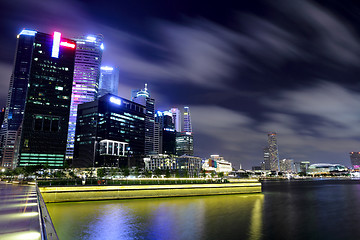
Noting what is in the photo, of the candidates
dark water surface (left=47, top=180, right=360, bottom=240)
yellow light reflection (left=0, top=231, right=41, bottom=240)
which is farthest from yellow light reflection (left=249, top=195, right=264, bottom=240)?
yellow light reflection (left=0, top=231, right=41, bottom=240)

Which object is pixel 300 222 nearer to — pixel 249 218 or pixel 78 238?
pixel 249 218

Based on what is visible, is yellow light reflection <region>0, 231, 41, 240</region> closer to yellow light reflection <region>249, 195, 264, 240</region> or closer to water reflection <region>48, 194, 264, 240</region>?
water reflection <region>48, 194, 264, 240</region>

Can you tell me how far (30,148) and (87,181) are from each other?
6109 inches

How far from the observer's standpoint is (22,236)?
11805 mm

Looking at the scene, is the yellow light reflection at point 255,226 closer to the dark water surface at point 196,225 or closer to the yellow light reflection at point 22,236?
the dark water surface at point 196,225

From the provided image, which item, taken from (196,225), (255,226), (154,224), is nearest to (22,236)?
(154,224)

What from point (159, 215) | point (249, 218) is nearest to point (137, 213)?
point (159, 215)

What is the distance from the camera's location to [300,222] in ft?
149

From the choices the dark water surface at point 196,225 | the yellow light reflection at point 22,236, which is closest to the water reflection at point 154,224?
the dark water surface at point 196,225

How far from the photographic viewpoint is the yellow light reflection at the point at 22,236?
37.5 ft

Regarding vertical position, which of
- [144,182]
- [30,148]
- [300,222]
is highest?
[30,148]

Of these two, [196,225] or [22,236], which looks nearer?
[22,236]

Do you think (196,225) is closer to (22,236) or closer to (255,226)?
(255,226)

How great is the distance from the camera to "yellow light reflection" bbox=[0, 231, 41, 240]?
11423 mm
